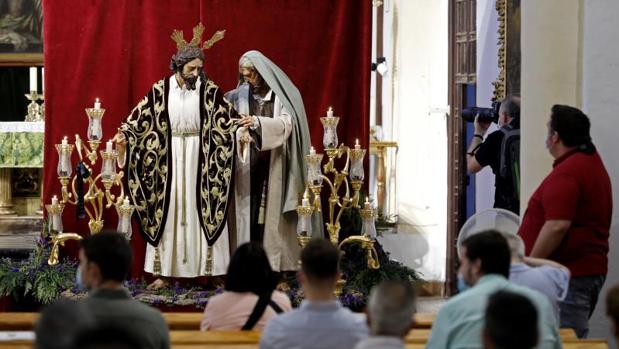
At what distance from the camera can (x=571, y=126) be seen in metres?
7.16

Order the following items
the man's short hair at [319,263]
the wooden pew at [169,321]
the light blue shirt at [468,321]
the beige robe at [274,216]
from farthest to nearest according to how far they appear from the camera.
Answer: the beige robe at [274,216] → the wooden pew at [169,321] → the man's short hair at [319,263] → the light blue shirt at [468,321]

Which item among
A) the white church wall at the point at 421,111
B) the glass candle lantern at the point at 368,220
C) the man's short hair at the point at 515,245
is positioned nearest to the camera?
the man's short hair at the point at 515,245

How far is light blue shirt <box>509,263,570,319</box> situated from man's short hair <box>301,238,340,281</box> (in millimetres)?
1078

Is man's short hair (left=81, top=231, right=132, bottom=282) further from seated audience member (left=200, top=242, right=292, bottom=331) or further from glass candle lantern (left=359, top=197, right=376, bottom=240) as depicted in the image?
glass candle lantern (left=359, top=197, right=376, bottom=240)

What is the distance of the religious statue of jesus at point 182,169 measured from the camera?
1033cm

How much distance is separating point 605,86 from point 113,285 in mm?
4069

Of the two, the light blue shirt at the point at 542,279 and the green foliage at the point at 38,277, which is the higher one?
the light blue shirt at the point at 542,279

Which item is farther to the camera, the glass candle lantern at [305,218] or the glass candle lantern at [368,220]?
the glass candle lantern at [368,220]

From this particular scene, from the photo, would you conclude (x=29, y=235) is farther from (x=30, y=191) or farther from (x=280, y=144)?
(x=280, y=144)

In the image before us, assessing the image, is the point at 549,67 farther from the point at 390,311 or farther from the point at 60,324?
the point at 60,324

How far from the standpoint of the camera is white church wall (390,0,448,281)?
542 inches

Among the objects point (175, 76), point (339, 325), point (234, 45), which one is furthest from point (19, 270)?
point (339, 325)

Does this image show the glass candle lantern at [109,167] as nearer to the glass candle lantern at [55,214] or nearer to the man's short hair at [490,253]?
the glass candle lantern at [55,214]

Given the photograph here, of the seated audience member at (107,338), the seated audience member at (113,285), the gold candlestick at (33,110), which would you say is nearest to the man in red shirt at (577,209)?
the seated audience member at (113,285)
